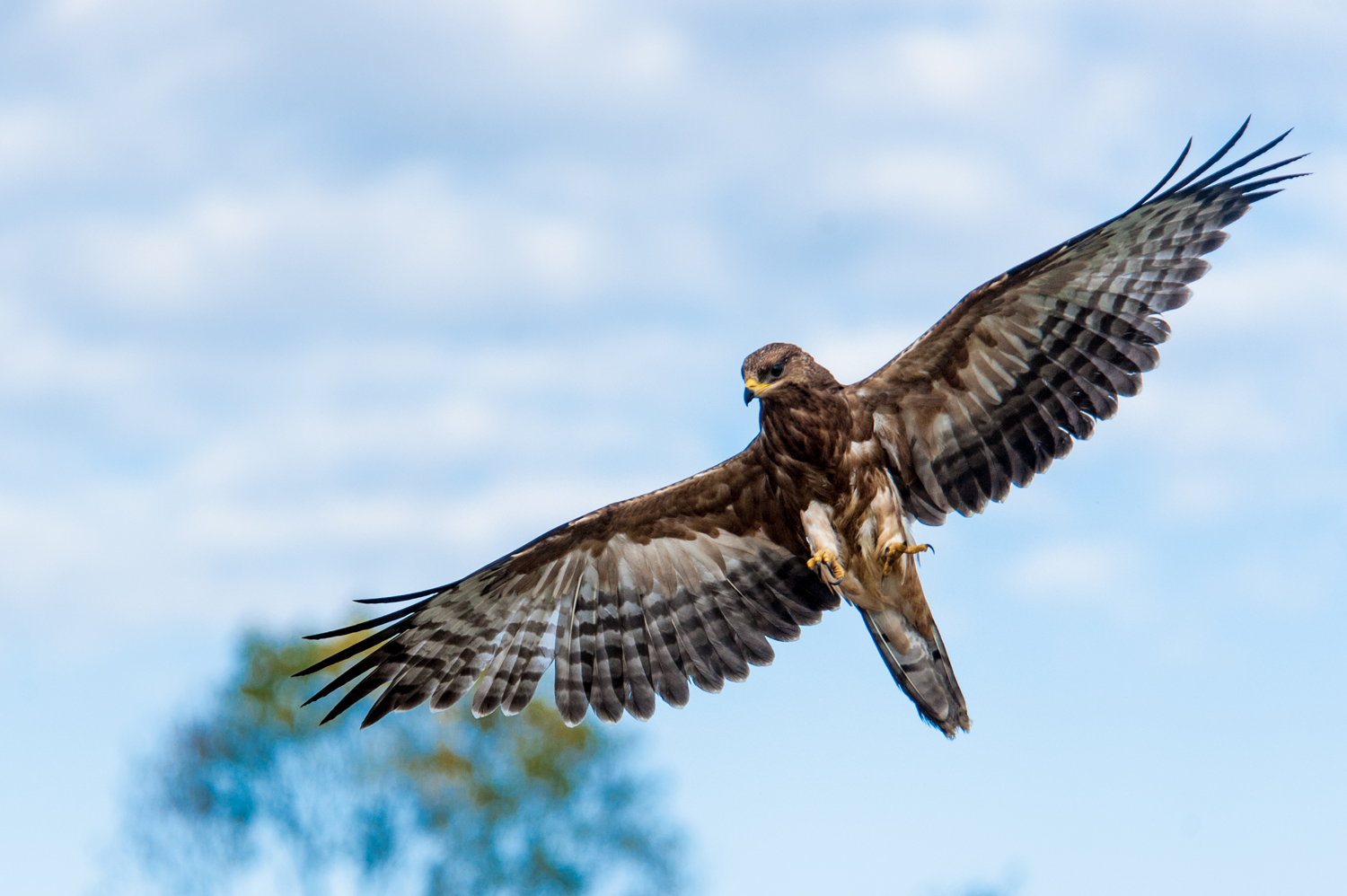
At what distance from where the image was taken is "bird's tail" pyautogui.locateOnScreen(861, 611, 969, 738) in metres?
9.20

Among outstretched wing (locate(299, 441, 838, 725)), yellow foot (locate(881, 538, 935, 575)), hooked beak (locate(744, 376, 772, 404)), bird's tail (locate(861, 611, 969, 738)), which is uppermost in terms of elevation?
hooked beak (locate(744, 376, 772, 404))

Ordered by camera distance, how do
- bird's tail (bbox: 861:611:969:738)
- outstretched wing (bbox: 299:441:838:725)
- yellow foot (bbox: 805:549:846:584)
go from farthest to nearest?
outstretched wing (bbox: 299:441:838:725) < bird's tail (bbox: 861:611:969:738) < yellow foot (bbox: 805:549:846:584)

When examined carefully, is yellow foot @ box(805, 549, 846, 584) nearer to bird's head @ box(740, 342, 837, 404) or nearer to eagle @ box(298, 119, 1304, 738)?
eagle @ box(298, 119, 1304, 738)

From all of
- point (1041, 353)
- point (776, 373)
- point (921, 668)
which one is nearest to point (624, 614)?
point (921, 668)

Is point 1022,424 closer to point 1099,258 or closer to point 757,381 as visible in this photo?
point 1099,258

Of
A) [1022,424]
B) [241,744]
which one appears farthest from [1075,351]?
[241,744]

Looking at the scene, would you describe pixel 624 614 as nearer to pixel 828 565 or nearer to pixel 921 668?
pixel 828 565

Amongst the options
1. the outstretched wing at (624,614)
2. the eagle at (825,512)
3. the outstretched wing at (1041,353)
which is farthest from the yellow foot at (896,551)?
the outstretched wing at (624,614)

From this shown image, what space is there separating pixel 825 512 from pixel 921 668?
1.31m

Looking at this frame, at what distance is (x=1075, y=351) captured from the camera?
9.09 meters

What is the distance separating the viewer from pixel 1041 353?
917cm

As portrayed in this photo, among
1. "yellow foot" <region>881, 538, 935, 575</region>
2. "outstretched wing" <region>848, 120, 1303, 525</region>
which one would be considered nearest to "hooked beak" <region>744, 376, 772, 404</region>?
"outstretched wing" <region>848, 120, 1303, 525</region>

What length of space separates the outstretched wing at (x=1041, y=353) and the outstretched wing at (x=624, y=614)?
1131 mm

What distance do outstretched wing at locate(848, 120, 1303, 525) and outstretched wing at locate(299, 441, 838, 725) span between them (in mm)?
1131
